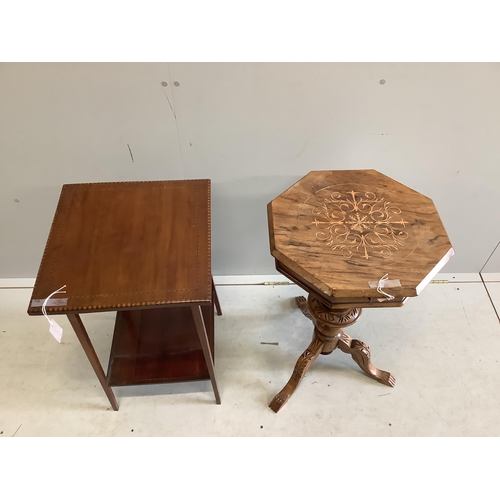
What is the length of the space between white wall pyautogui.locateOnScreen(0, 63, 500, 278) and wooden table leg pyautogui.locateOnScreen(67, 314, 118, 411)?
0.61 meters

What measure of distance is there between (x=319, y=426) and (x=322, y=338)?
325 millimetres

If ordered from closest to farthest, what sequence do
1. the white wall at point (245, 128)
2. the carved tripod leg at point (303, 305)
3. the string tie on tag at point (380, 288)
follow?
the string tie on tag at point (380, 288) → the white wall at point (245, 128) → the carved tripod leg at point (303, 305)

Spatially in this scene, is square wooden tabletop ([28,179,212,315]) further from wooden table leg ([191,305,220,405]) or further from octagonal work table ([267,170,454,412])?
Result: octagonal work table ([267,170,454,412])

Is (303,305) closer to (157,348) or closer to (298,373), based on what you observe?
(298,373)

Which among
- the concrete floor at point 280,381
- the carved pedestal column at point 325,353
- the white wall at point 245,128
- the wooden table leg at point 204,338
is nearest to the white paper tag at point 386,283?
the carved pedestal column at point 325,353

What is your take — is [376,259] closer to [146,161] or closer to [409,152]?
[409,152]

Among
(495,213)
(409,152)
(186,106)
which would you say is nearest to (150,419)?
(186,106)

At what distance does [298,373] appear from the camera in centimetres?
153

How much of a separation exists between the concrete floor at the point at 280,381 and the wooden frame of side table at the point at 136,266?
5.1 inches

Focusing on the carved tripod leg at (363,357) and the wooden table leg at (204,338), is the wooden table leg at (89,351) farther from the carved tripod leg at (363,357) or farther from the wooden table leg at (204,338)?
the carved tripod leg at (363,357)

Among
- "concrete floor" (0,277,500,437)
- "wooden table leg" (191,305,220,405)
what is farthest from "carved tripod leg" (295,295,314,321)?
"wooden table leg" (191,305,220,405)

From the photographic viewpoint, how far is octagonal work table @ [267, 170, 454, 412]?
1.08 meters

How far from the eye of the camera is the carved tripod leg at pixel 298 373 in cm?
153

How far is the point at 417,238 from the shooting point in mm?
1171
